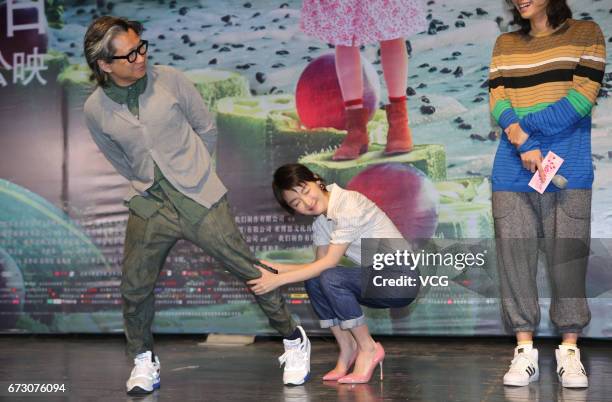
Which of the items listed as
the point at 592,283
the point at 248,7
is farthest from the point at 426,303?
the point at 248,7

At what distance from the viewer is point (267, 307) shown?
276 cm

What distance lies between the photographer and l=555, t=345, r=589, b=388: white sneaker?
8.61 ft

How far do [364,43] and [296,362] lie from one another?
201cm

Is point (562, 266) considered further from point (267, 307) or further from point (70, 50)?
point (70, 50)

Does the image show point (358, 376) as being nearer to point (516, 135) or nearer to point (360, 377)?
point (360, 377)

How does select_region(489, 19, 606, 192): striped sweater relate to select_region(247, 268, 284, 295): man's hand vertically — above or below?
above

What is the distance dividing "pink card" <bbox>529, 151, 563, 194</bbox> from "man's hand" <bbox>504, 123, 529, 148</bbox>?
0.10 metres

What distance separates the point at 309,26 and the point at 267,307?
202 cm

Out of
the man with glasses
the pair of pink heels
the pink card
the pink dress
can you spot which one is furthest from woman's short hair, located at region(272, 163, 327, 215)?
the pink dress

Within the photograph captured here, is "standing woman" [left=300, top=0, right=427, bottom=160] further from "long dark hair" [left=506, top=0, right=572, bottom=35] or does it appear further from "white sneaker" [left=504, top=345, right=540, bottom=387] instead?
"white sneaker" [left=504, top=345, right=540, bottom=387]

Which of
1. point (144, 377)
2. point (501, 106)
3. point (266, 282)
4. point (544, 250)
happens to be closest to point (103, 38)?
point (266, 282)

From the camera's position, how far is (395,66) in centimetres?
420

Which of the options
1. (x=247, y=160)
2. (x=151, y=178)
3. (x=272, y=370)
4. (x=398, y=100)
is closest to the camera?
(x=151, y=178)

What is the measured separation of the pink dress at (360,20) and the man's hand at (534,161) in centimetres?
163
